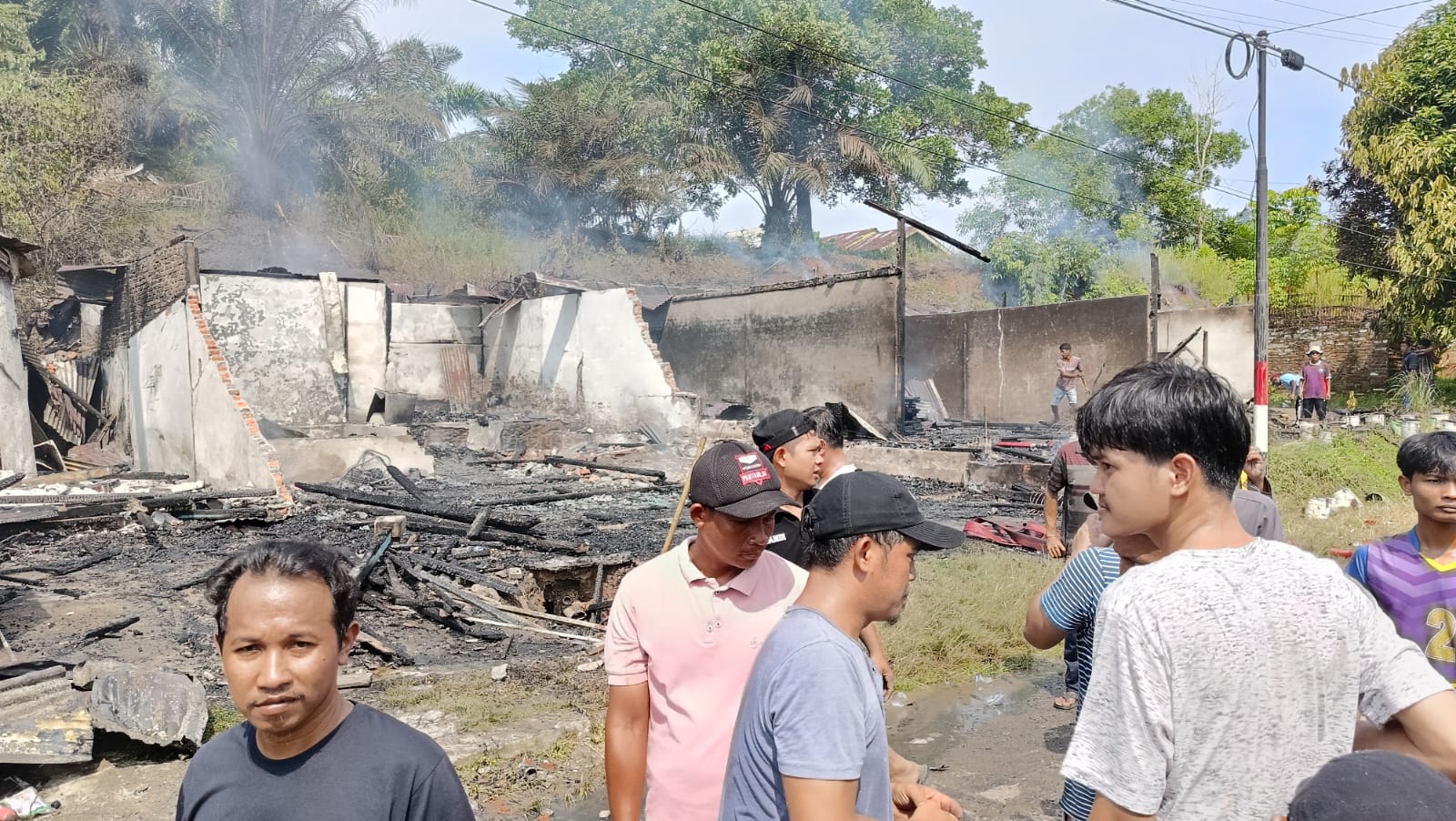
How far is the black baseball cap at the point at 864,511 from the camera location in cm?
183

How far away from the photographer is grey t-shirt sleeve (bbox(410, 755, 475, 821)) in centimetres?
175

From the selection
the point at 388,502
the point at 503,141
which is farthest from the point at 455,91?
the point at 388,502

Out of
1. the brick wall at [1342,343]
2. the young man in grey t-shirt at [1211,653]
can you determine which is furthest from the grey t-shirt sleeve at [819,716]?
the brick wall at [1342,343]

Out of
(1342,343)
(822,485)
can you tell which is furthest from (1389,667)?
(1342,343)

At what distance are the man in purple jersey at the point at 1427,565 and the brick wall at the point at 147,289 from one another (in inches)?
564

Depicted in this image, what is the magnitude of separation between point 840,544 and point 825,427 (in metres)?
2.16

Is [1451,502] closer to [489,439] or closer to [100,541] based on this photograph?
[100,541]

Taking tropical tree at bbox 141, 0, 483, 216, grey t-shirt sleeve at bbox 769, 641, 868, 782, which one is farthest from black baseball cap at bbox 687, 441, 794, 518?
tropical tree at bbox 141, 0, 483, 216

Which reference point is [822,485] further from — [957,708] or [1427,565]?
[957,708]

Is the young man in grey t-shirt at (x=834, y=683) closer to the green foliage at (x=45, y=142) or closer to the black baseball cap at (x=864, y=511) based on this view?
the black baseball cap at (x=864, y=511)

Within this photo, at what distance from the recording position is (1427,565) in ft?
9.36

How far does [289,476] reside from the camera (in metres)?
14.2

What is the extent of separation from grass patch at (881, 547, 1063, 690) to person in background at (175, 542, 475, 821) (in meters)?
4.52

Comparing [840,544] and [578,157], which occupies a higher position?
[578,157]
